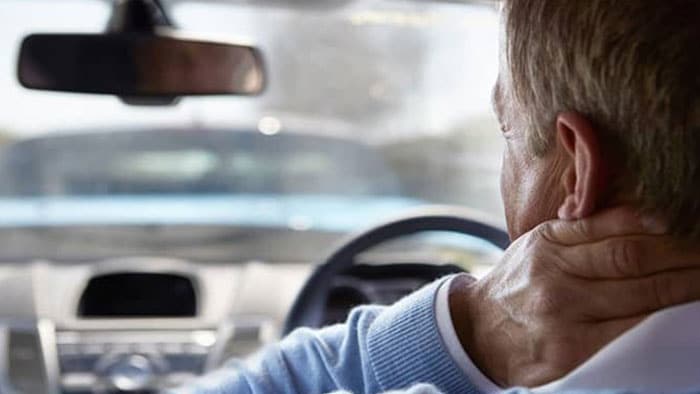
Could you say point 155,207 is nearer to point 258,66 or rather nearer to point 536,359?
point 258,66

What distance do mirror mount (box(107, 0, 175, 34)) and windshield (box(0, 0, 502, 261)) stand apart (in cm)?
97

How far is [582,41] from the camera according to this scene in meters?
1.40

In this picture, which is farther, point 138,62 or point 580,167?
point 138,62

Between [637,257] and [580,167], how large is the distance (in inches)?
4.2

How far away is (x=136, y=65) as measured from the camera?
9.60ft

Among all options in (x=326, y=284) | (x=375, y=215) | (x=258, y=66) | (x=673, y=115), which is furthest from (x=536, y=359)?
(x=375, y=215)

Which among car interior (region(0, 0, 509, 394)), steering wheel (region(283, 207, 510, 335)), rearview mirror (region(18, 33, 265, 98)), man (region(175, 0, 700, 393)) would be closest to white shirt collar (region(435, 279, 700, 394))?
man (region(175, 0, 700, 393))

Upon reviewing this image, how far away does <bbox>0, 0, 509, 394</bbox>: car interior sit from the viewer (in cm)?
360

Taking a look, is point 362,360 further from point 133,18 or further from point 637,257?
point 133,18

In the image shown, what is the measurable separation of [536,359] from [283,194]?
2739 millimetres

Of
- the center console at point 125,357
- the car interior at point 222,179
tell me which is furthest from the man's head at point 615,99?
the center console at point 125,357

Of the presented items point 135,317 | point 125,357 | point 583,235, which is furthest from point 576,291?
point 135,317

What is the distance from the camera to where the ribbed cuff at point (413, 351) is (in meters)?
1.50

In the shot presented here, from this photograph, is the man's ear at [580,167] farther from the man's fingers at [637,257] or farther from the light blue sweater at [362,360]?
the light blue sweater at [362,360]
